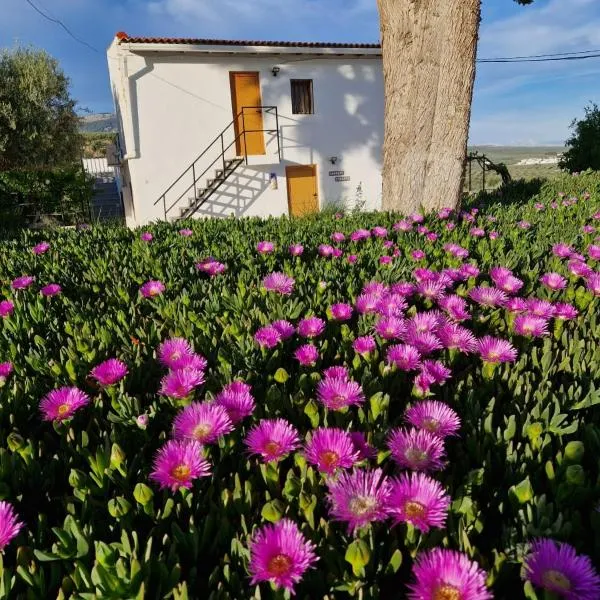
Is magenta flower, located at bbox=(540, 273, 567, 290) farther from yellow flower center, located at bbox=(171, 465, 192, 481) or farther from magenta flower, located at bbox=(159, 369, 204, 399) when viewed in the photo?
yellow flower center, located at bbox=(171, 465, 192, 481)

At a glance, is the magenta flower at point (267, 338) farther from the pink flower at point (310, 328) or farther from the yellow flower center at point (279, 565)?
the yellow flower center at point (279, 565)

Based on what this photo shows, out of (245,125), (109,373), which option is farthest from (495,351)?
(245,125)

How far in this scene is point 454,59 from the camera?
14.4ft

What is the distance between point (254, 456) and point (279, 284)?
939 mm

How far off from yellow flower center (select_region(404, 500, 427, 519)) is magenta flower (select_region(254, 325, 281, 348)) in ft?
2.15

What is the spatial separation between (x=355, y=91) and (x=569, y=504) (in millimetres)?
14295

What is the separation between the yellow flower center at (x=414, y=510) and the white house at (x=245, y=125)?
38.2 ft

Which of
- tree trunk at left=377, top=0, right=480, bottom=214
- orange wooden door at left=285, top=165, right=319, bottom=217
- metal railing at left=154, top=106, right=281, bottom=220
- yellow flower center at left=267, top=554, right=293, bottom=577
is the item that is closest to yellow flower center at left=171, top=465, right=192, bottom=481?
yellow flower center at left=267, top=554, right=293, bottom=577

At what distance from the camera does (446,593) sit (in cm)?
62

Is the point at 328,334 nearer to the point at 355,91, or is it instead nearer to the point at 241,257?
the point at 241,257

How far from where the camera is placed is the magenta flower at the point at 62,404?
104cm

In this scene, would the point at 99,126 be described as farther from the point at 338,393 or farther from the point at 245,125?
the point at 338,393

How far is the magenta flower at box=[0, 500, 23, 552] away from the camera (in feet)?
2.37

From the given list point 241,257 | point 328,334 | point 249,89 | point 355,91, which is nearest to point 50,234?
point 241,257
